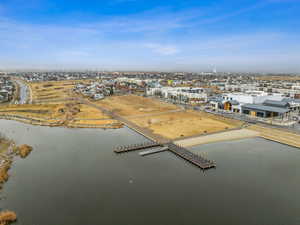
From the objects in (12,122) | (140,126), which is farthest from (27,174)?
(12,122)

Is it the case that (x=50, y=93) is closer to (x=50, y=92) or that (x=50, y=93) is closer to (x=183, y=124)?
(x=50, y=92)

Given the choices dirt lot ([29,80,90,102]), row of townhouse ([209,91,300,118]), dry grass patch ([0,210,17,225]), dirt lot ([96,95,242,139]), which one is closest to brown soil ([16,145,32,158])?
dry grass patch ([0,210,17,225])

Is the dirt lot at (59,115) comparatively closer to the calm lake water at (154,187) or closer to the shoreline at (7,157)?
the shoreline at (7,157)

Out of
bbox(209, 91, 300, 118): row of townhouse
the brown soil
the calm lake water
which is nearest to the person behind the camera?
the calm lake water

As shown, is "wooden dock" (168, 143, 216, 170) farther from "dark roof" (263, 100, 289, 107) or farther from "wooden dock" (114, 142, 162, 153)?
"dark roof" (263, 100, 289, 107)

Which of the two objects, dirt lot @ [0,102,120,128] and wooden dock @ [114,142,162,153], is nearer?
wooden dock @ [114,142,162,153]

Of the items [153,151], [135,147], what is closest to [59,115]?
[135,147]
